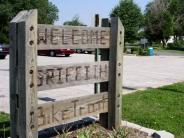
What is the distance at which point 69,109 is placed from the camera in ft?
17.8

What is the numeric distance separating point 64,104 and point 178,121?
283 centimetres

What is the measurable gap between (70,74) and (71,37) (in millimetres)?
503

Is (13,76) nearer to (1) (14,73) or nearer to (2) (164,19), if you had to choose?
(1) (14,73)

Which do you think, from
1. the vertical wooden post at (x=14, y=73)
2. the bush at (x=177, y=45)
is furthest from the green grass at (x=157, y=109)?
the bush at (x=177, y=45)

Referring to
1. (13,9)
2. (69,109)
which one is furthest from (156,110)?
(13,9)

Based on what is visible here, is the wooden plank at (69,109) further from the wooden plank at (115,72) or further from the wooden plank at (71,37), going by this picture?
the wooden plank at (71,37)

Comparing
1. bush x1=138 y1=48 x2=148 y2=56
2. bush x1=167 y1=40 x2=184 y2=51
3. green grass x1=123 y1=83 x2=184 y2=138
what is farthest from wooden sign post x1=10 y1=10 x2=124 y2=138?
bush x1=167 y1=40 x2=184 y2=51

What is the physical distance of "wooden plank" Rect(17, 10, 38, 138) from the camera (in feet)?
14.8

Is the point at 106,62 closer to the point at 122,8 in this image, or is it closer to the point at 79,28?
the point at 79,28

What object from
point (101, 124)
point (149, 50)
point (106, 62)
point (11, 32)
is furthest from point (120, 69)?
point (149, 50)

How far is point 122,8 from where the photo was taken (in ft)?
164

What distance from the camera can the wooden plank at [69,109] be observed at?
5.04 metres

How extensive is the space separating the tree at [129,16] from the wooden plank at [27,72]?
43.1 metres

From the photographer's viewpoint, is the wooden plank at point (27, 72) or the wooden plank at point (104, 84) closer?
the wooden plank at point (27, 72)
